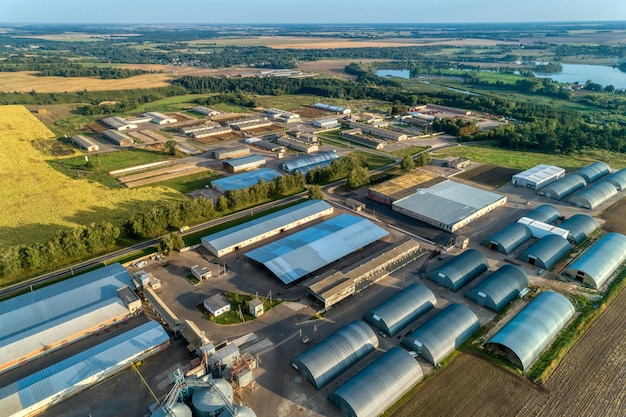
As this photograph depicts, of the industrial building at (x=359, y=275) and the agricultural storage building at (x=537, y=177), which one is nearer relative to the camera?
the industrial building at (x=359, y=275)

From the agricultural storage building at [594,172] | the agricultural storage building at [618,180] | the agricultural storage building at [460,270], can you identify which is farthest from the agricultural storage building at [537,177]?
the agricultural storage building at [460,270]

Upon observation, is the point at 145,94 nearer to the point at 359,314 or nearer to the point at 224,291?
the point at 224,291

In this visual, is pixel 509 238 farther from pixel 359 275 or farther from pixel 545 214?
pixel 359 275

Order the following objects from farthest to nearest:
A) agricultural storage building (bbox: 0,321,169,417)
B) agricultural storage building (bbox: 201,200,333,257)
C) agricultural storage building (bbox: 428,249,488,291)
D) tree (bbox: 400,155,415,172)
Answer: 1. tree (bbox: 400,155,415,172)
2. agricultural storage building (bbox: 201,200,333,257)
3. agricultural storage building (bbox: 428,249,488,291)
4. agricultural storage building (bbox: 0,321,169,417)

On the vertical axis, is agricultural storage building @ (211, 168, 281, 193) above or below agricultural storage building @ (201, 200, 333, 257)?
above

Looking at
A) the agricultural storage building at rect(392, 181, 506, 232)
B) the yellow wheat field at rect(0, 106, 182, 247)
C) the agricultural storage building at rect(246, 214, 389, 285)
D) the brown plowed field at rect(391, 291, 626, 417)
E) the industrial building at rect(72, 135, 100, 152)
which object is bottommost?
the brown plowed field at rect(391, 291, 626, 417)

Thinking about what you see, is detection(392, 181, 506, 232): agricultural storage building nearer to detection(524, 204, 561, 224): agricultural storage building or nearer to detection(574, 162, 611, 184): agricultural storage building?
detection(524, 204, 561, 224): agricultural storage building

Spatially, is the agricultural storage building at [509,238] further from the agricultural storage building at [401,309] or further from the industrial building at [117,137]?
the industrial building at [117,137]

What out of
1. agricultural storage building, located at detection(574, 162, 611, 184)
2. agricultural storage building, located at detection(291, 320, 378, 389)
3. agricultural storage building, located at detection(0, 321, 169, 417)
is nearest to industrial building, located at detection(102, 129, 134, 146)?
agricultural storage building, located at detection(0, 321, 169, 417)
